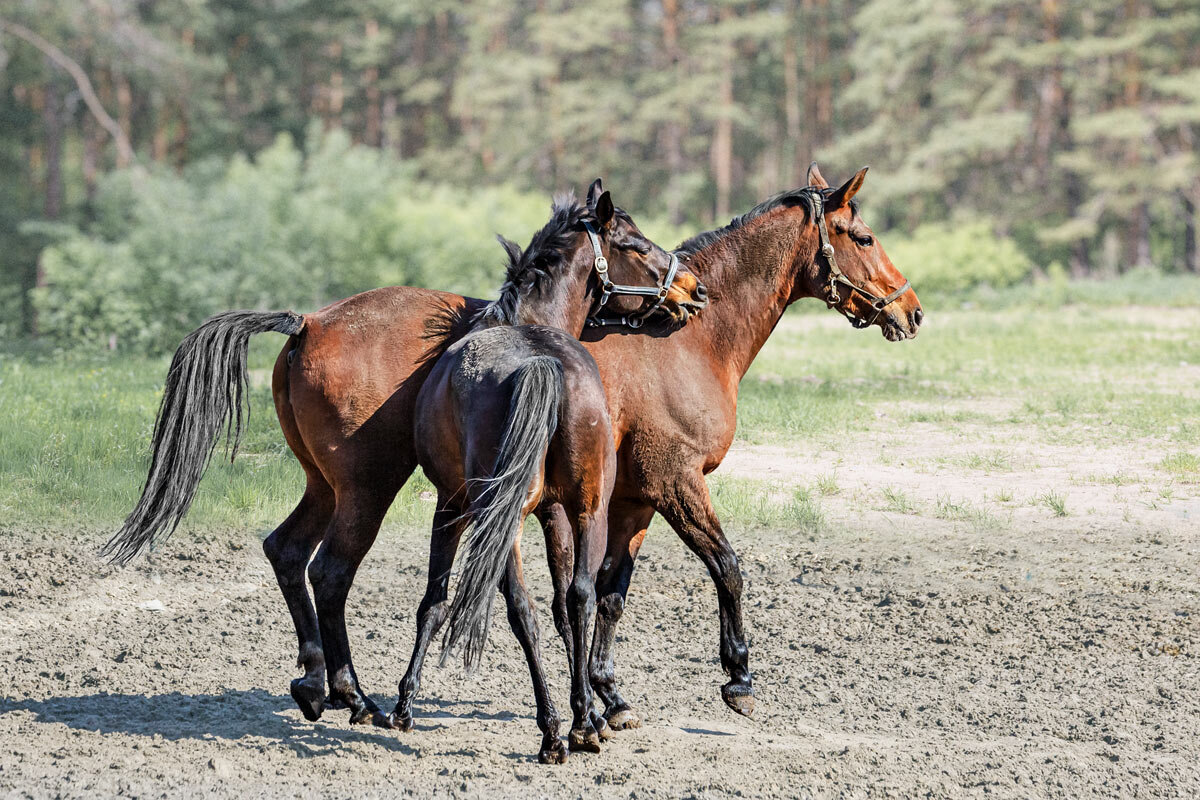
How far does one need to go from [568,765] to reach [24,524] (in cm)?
460

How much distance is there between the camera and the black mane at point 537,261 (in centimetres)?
499

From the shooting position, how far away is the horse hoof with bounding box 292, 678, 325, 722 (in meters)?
4.89

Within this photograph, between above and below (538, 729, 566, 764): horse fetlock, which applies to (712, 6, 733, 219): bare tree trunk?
above

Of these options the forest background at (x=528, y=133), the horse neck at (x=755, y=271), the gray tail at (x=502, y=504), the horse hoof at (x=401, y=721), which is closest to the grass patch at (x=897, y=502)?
the horse neck at (x=755, y=271)

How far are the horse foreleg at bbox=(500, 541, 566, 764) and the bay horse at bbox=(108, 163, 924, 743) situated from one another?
22 centimetres

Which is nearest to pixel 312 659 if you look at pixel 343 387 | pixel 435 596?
pixel 435 596

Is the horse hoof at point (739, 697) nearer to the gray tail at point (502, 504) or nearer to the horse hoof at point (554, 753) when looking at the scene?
the horse hoof at point (554, 753)

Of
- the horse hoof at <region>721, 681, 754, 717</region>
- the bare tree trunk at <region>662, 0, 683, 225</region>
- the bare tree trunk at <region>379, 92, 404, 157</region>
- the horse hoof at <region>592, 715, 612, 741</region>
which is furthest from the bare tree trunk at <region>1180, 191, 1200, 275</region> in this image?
the horse hoof at <region>592, 715, 612, 741</region>

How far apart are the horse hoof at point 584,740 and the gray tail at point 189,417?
1.87 meters

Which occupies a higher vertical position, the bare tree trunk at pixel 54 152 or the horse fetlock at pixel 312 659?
the bare tree trunk at pixel 54 152

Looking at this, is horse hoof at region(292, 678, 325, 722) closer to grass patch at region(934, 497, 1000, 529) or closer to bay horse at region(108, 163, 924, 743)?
bay horse at region(108, 163, 924, 743)

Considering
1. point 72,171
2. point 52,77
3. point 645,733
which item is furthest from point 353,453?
point 72,171

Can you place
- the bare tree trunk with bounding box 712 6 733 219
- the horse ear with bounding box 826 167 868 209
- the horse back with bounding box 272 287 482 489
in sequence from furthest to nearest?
the bare tree trunk with bounding box 712 6 733 219 → the horse ear with bounding box 826 167 868 209 → the horse back with bounding box 272 287 482 489

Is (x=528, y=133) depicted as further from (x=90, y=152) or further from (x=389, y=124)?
(x=90, y=152)
